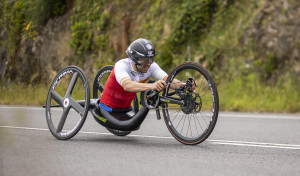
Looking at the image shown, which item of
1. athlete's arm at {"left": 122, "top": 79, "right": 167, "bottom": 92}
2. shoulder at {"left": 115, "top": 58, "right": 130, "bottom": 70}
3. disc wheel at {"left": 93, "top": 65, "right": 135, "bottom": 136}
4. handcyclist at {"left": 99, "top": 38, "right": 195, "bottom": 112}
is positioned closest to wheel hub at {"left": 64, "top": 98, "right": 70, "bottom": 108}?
handcyclist at {"left": 99, "top": 38, "right": 195, "bottom": 112}

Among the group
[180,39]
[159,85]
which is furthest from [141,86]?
[180,39]

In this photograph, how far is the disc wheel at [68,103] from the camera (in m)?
6.63

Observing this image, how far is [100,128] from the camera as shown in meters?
8.27

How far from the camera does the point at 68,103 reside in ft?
22.5

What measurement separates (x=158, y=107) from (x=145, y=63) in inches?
23.2

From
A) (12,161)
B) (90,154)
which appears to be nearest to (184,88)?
(90,154)

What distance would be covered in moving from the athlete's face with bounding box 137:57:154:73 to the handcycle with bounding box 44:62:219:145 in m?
0.30

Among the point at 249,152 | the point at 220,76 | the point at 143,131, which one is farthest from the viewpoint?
the point at 220,76

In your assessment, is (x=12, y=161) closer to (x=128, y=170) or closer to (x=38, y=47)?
(x=128, y=170)

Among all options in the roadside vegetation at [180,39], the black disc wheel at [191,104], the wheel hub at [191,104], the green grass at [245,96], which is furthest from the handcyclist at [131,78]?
the roadside vegetation at [180,39]

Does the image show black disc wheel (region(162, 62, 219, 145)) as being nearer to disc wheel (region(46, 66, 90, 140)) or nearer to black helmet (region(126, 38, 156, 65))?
black helmet (region(126, 38, 156, 65))

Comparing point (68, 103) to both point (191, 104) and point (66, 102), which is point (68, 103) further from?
point (191, 104)

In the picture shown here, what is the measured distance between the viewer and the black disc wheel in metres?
6.01

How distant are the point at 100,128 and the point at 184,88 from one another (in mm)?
2503
